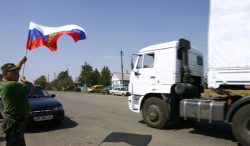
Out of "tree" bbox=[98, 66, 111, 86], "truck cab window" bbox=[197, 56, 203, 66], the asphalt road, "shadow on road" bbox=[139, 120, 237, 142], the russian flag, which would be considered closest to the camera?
the asphalt road

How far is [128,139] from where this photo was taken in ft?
16.4

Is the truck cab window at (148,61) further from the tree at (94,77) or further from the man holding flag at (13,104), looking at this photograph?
the tree at (94,77)

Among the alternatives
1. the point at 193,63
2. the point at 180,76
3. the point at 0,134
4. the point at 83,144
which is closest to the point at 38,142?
the point at 83,144

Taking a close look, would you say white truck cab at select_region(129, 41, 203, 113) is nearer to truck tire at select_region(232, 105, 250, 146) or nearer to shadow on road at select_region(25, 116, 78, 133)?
truck tire at select_region(232, 105, 250, 146)

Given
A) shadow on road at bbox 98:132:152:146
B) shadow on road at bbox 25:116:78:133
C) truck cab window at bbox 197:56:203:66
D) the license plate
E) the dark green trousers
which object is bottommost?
shadow on road at bbox 25:116:78:133

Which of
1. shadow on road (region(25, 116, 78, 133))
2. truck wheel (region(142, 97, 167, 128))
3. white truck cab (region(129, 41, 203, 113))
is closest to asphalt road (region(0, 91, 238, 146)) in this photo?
shadow on road (region(25, 116, 78, 133))

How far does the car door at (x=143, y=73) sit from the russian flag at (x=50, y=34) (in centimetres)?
222

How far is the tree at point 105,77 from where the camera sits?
249 ft

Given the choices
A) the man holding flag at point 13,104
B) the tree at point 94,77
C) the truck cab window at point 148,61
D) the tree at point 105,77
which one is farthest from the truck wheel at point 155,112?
the tree at point 94,77

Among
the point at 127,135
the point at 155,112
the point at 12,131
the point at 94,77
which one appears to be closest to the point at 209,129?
the point at 155,112

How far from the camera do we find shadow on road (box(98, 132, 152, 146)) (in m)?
4.68

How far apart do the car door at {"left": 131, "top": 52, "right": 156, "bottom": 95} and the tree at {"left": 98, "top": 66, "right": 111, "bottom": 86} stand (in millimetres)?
68998

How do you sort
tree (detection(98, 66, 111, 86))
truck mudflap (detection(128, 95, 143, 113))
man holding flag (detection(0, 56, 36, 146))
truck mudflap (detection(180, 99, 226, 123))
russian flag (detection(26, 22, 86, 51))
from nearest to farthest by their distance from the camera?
man holding flag (detection(0, 56, 36, 146)) → truck mudflap (detection(180, 99, 226, 123)) → russian flag (detection(26, 22, 86, 51)) → truck mudflap (detection(128, 95, 143, 113)) → tree (detection(98, 66, 111, 86))

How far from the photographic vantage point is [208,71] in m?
4.91
